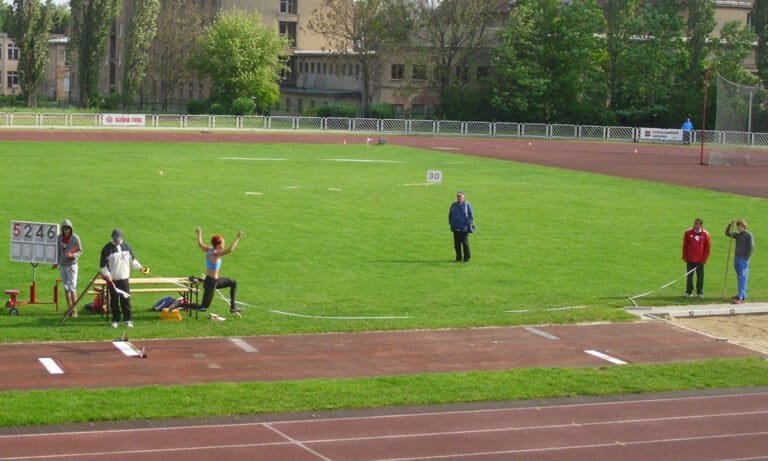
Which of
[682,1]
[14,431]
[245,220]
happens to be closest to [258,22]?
[682,1]

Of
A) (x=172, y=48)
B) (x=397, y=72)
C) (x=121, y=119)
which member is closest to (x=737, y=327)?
(x=121, y=119)

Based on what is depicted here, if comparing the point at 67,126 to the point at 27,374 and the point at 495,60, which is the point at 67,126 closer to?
the point at 495,60

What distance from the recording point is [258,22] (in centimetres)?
10012

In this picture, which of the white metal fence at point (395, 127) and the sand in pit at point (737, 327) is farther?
the white metal fence at point (395, 127)

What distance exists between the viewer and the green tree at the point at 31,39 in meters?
97.7

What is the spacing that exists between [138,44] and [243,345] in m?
83.7

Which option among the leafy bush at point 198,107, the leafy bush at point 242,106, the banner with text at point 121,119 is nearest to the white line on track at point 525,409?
the banner with text at point 121,119

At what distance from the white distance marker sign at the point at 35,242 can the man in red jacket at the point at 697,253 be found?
1329cm

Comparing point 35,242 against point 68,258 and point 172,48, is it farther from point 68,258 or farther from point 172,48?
point 172,48

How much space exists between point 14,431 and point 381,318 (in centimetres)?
934

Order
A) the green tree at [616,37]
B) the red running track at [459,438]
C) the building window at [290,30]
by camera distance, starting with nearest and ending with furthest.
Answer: the red running track at [459,438] → the green tree at [616,37] → the building window at [290,30]

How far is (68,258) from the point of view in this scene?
22.3m

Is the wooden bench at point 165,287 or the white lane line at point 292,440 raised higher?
the wooden bench at point 165,287

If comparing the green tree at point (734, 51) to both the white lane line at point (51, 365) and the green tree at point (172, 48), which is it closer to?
the green tree at point (172, 48)
